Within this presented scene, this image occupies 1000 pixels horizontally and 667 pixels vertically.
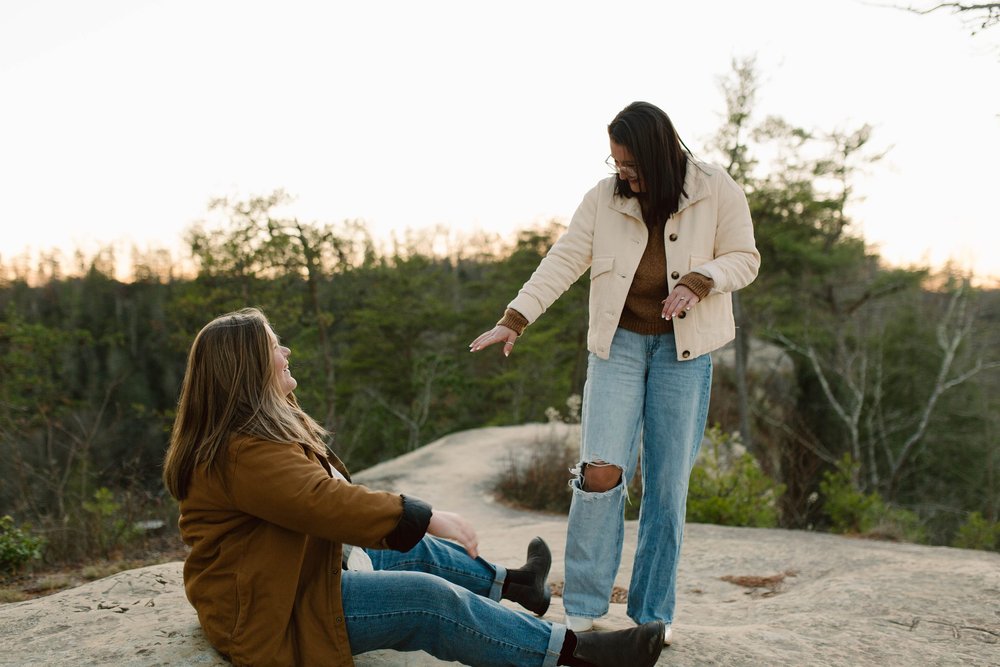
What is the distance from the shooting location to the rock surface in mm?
2564

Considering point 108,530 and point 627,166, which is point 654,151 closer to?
point 627,166

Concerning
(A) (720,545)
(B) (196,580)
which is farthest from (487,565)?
(A) (720,545)

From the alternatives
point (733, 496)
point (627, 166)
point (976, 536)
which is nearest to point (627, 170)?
point (627, 166)

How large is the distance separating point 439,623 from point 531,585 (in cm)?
73

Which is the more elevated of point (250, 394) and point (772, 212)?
point (772, 212)

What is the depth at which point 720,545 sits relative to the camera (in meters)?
5.23

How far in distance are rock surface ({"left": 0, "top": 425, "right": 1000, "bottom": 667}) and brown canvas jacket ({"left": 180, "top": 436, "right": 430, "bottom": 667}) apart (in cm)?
35

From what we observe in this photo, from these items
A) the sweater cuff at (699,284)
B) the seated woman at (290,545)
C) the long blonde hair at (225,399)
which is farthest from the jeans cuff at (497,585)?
the sweater cuff at (699,284)

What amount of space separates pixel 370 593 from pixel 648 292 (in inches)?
53.7

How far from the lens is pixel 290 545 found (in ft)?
6.81

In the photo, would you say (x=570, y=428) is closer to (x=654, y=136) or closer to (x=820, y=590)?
(x=820, y=590)

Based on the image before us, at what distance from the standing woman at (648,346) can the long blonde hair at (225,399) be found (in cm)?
82

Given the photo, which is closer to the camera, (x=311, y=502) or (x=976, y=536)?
(x=311, y=502)

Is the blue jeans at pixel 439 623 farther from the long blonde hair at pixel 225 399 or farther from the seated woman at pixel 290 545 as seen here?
the long blonde hair at pixel 225 399
